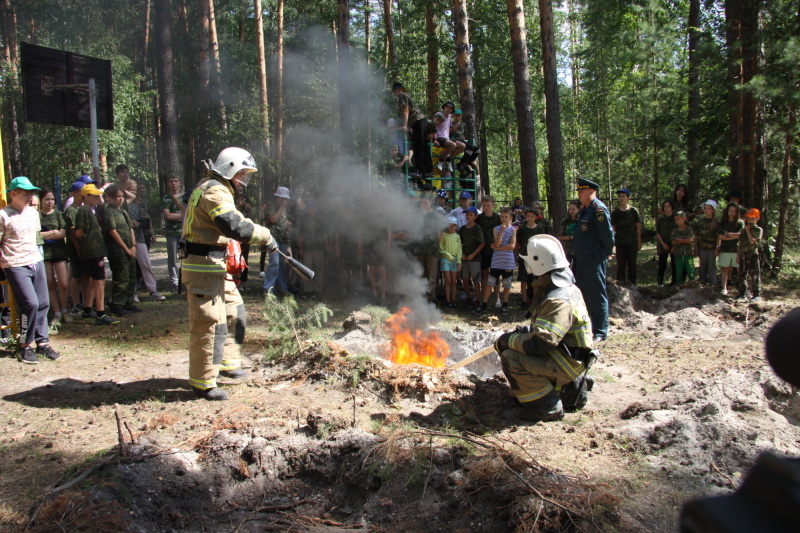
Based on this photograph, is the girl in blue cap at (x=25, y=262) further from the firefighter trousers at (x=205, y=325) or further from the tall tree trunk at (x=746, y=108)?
the tall tree trunk at (x=746, y=108)

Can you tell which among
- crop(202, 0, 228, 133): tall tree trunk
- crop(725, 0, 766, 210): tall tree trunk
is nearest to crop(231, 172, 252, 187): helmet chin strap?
crop(725, 0, 766, 210): tall tree trunk

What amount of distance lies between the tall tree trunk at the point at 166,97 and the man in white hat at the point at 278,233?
673cm

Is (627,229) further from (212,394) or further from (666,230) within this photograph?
(212,394)

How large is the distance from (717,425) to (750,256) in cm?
721

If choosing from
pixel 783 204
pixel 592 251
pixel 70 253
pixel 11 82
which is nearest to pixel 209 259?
pixel 70 253

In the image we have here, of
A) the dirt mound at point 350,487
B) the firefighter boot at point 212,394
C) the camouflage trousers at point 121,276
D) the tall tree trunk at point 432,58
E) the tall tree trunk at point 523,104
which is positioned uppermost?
the tall tree trunk at point 432,58

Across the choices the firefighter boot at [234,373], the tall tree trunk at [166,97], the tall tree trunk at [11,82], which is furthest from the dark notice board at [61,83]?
the tall tree trunk at [11,82]

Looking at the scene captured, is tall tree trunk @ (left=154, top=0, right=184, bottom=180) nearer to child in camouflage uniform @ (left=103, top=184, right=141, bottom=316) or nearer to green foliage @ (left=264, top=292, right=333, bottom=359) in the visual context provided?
child in camouflage uniform @ (left=103, top=184, right=141, bottom=316)

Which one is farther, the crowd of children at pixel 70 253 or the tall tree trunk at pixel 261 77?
the tall tree trunk at pixel 261 77

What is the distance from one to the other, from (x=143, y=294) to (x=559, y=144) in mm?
9949

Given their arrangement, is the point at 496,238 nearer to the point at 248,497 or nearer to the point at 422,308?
the point at 422,308

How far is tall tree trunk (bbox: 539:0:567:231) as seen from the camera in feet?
43.4

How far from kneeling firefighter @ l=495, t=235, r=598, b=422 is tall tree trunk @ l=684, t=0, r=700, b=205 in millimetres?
9700

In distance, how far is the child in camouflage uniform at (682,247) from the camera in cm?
1077
